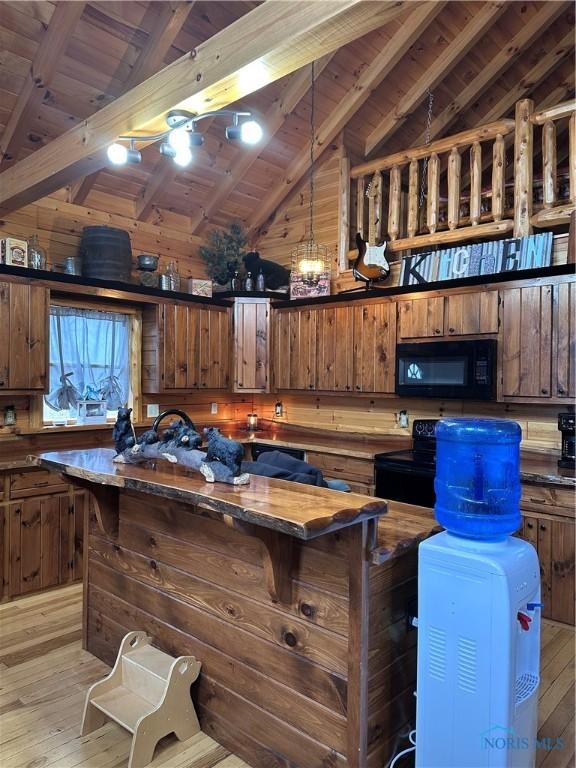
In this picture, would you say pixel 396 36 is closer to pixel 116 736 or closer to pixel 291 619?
pixel 291 619

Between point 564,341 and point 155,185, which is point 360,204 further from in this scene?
point 564,341

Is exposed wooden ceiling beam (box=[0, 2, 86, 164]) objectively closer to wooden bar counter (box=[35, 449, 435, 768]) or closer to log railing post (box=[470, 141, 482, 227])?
wooden bar counter (box=[35, 449, 435, 768])

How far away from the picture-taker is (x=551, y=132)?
382 centimetres

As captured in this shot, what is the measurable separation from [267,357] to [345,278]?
3.57ft

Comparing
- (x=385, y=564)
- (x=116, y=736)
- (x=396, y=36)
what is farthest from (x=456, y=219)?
(x=116, y=736)

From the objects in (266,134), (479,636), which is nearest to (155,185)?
(266,134)

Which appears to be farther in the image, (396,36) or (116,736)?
(396,36)

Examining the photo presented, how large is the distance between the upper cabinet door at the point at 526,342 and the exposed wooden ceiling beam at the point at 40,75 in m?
3.33

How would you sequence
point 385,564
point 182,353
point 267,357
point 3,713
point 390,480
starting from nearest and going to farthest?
point 385,564
point 3,713
point 390,480
point 182,353
point 267,357

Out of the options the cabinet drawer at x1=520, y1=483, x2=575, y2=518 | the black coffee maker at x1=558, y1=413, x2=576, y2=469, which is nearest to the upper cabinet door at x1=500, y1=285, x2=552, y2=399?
the black coffee maker at x1=558, y1=413, x2=576, y2=469

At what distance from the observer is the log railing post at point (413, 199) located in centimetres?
446

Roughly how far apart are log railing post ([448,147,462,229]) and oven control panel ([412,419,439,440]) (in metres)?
1.65

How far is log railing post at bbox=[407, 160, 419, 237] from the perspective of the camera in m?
4.46

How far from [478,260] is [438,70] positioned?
1.70 meters
